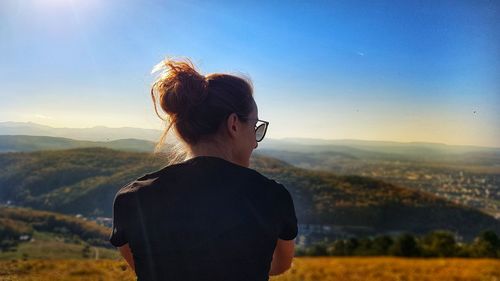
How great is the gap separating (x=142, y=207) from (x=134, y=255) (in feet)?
0.55

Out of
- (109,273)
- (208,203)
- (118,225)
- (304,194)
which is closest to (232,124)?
(208,203)

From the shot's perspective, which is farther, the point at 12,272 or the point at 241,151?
the point at 12,272

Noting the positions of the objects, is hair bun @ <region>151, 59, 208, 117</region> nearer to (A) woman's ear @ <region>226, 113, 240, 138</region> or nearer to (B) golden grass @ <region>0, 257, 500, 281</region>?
(A) woman's ear @ <region>226, 113, 240, 138</region>

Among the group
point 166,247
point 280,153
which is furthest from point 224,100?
point 280,153

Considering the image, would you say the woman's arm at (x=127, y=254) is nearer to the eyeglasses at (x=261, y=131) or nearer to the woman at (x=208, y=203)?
the woman at (x=208, y=203)

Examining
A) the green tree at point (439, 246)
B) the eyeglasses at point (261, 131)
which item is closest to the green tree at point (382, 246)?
the green tree at point (439, 246)

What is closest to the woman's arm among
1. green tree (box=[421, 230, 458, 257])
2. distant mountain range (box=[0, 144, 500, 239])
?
green tree (box=[421, 230, 458, 257])

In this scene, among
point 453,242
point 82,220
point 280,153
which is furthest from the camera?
point 280,153

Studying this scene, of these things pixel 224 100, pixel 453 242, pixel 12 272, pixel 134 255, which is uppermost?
pixel 224 100

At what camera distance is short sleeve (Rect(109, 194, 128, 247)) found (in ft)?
4.18

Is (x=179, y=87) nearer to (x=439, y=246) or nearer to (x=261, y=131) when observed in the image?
(x=261, y=131)

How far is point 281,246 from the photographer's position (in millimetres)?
1290

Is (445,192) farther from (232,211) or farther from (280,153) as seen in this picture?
(232,211)

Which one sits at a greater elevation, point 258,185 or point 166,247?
point 258,185
